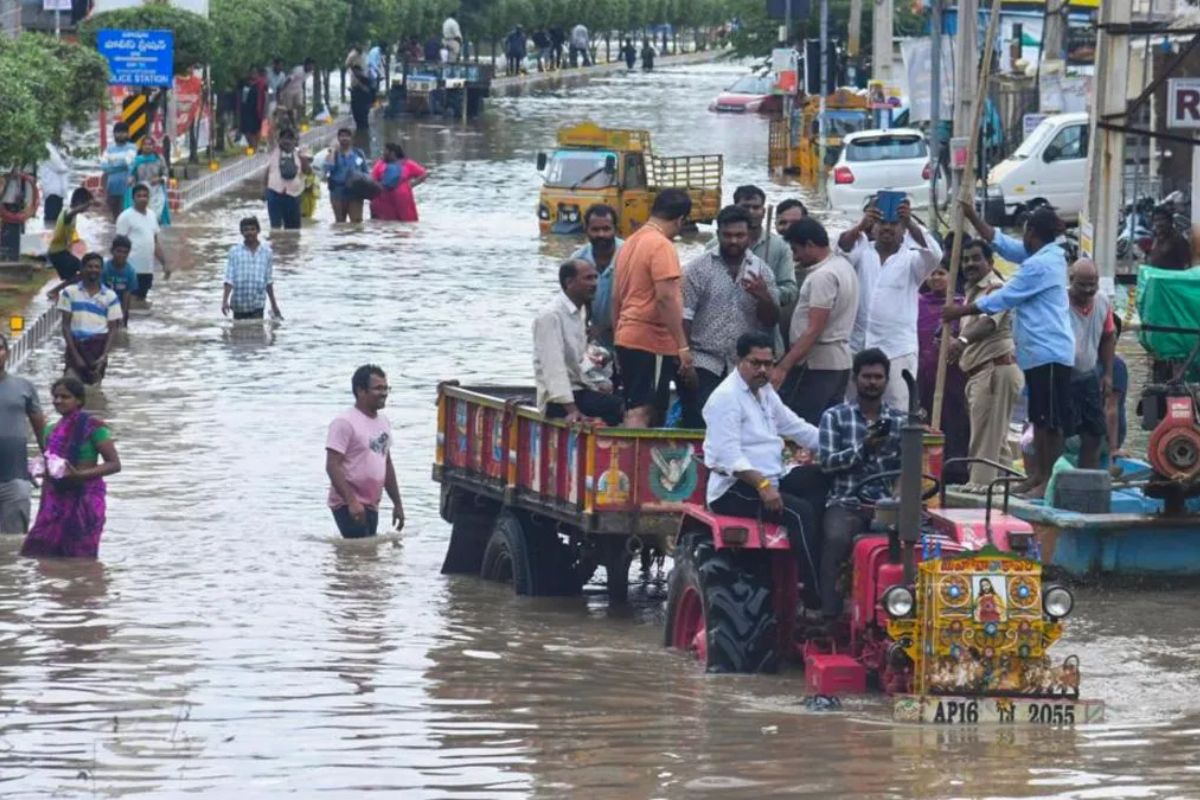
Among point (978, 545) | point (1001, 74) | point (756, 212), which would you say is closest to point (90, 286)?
point (756, 212)

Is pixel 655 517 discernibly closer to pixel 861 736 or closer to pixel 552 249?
pixel 861 736

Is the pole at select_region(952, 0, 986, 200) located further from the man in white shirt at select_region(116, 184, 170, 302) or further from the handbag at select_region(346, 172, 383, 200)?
the handbag at select_region(346, 172, 383, 200)

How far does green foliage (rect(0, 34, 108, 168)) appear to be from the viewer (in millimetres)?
26047

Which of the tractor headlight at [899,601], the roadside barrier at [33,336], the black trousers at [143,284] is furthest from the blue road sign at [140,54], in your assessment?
the tractor headlight at [899,601]

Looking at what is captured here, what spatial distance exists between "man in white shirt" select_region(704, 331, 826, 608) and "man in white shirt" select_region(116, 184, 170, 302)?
651 inches

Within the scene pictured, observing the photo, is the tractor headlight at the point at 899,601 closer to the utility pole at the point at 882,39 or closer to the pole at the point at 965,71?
the pole at the point at 965,71

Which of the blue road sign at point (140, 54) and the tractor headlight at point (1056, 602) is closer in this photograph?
the tractor headlight at point (1056, 602)

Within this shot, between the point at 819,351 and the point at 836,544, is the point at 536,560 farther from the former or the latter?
the point at 836,544

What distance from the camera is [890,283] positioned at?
1468 cm

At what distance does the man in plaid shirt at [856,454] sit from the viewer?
1111 cm

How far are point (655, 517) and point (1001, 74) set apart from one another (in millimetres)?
35431

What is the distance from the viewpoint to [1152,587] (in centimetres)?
1438

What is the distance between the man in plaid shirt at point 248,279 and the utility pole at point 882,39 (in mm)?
27336

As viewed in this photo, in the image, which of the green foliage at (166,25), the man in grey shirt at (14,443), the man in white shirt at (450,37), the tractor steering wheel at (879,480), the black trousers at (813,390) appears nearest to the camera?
the tractor steering wheel at (879,480)
